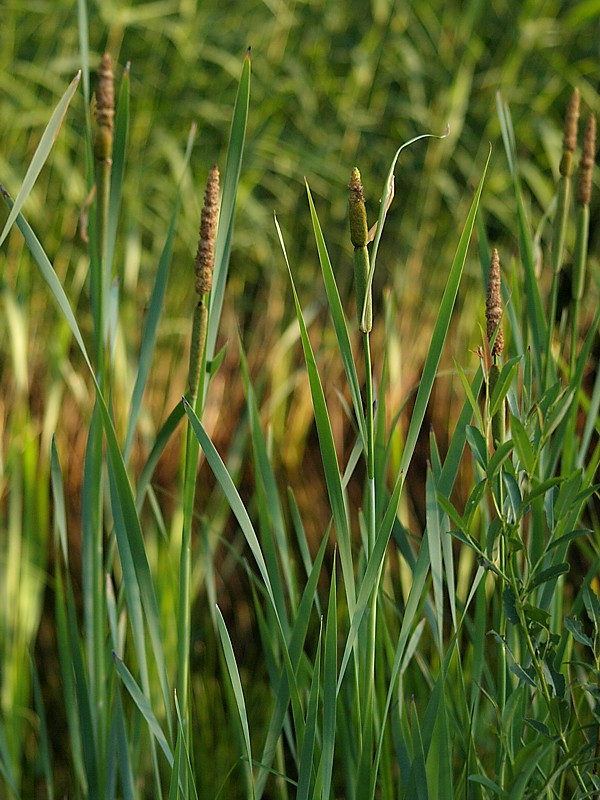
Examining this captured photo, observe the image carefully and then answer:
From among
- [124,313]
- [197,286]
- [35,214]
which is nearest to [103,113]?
[197,286]

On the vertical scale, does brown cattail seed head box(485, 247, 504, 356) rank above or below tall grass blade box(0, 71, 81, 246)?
below

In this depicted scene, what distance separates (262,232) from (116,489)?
149 cm

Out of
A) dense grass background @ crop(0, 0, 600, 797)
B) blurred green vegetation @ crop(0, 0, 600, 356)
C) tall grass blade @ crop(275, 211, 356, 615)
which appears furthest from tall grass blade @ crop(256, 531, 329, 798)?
blurred green vegetation @ crop(0, 0, 600, 356)

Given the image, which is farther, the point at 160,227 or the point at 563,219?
the point at 160,227

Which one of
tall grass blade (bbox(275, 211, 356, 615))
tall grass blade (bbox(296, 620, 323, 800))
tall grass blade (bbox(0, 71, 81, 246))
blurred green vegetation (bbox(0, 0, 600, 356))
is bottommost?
tall grass blade (bbox(296, 620, 323, 800))

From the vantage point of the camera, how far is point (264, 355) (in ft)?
6.38

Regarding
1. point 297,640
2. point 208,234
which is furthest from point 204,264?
point 297,640

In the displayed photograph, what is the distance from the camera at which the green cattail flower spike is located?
42 cm

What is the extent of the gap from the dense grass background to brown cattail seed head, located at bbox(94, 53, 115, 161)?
981 millimetres

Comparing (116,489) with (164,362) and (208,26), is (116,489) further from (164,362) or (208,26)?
(208,26)

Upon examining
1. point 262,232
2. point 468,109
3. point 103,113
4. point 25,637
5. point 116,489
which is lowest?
point 25,637

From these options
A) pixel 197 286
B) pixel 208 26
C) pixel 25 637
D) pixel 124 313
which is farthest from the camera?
pixel 208 26

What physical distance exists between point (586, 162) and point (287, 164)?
1.26m

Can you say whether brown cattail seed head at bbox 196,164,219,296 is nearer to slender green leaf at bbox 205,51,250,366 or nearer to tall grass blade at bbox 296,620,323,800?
slender green leaf at bbox 205,51,250,366
